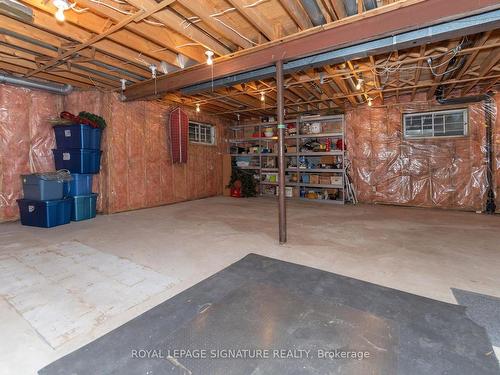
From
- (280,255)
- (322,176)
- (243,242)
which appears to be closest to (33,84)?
(243,242)

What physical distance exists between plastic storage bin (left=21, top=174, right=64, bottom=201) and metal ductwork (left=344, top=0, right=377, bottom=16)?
200 inches

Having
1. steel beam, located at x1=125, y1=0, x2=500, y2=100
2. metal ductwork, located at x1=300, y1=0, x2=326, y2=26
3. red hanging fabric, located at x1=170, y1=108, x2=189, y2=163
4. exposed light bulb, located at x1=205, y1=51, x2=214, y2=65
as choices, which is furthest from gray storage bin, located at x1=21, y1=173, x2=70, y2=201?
metal ductwork, located at x1=300, y1=0, x2=326, y2=26

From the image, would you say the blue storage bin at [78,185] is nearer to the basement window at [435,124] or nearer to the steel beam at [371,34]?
the steel beam at [371,34]

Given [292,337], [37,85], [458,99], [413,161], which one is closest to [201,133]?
[37,85]

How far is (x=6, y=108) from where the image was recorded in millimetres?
4648

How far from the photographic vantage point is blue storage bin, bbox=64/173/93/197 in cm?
485

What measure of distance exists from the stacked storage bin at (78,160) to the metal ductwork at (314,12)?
172 inches

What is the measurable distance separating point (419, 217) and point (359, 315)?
4.08 meters

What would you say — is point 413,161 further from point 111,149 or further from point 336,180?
point 111,149

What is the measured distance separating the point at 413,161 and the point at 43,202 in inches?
304

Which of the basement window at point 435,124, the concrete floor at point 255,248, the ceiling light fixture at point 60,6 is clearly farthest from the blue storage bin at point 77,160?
the basement window at point 435,124

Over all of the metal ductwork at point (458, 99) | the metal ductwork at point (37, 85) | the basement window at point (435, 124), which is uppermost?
the metal ductwork at point (37, 85)

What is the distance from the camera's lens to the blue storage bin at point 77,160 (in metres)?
4.86

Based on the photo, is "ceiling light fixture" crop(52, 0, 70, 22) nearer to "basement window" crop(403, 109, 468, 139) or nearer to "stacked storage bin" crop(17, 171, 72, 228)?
"stacked storage bin" crop(17, 171, 72, 228)
